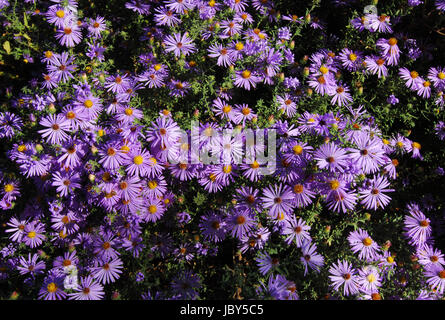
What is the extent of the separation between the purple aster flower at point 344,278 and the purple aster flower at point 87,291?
52.7 inches

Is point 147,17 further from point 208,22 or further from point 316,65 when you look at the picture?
point 316,65

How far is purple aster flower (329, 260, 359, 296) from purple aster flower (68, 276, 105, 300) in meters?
1.34

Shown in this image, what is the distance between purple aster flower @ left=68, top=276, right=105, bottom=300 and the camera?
6.30ft

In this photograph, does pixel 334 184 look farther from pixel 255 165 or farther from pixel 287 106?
pixel 287 106

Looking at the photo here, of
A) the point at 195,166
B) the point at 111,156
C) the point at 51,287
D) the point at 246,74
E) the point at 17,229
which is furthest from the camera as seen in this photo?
the point at 246,74

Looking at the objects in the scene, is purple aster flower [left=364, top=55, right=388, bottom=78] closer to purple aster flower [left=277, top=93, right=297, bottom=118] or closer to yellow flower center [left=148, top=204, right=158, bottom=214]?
purple aster flower [left=277, top=93, right=297, bottom=118]

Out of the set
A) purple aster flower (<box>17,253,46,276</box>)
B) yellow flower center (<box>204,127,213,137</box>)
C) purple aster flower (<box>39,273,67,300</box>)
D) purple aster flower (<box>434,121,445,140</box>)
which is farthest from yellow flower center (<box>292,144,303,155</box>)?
purple aster flower (<box>17,253,46,276</box>)

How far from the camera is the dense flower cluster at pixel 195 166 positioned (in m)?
2.05

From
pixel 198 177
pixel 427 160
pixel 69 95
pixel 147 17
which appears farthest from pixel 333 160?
pixel 147 17

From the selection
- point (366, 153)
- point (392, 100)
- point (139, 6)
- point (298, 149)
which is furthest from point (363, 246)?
point (139, 6)

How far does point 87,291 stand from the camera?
6.32 ft

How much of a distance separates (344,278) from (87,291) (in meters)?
1.48

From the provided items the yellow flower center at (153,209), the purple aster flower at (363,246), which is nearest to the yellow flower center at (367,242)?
the purple aster flower at (363,246)

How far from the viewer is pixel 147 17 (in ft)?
9.74
